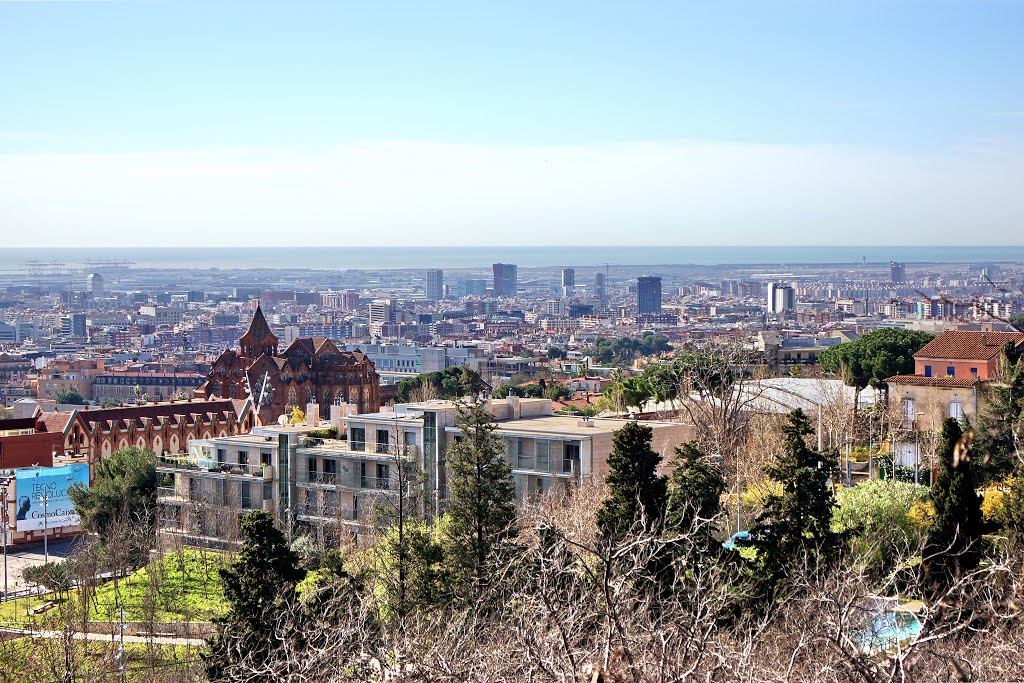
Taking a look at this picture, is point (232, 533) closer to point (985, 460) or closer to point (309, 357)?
point (985, 460)

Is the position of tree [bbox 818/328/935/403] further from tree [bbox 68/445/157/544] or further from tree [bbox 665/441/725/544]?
A: tree [bbox 665/441/725/544]

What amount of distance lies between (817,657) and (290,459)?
16.0m

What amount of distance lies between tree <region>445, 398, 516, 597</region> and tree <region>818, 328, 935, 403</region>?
15.0 m

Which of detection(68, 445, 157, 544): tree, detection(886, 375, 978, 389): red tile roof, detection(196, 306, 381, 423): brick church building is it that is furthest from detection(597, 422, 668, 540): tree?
detection(196, 306, 381, 423): brick church building

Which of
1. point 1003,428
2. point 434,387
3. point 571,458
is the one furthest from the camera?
point 434,387

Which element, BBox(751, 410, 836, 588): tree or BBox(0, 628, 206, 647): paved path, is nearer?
BBox(751, 410, 836, 588): tree

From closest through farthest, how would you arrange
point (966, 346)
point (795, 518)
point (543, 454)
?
point (795, 518) < point (543, 454) < point (966, 346)

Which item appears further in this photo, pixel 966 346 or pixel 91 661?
pixel 966 346

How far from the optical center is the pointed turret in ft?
190

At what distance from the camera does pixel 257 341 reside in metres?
58.4

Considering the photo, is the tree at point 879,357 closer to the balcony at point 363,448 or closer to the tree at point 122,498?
the balcony at point 363,448

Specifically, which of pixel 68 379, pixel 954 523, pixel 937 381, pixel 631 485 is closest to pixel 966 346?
pixel 937 381

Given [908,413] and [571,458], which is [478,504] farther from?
[908,413]

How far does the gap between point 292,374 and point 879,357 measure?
29086 millimetres
